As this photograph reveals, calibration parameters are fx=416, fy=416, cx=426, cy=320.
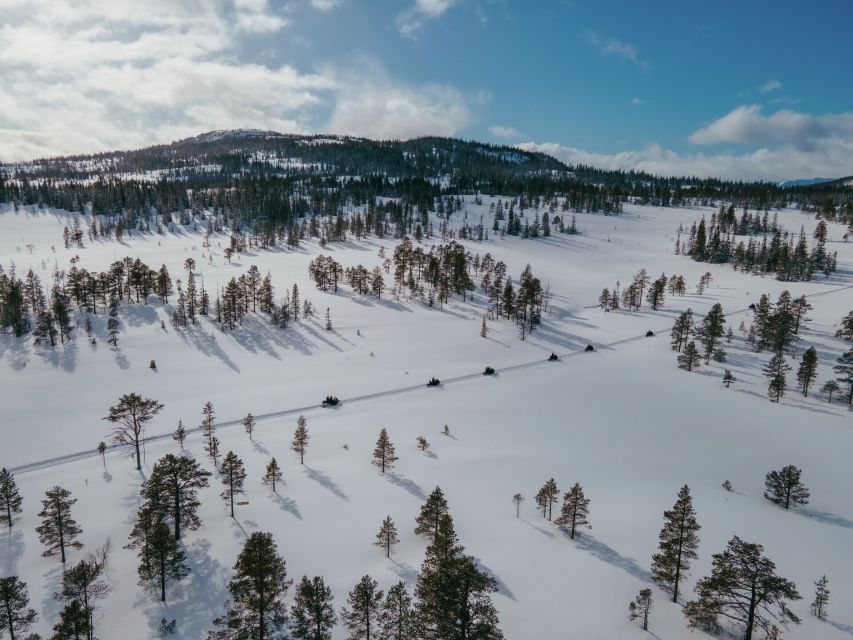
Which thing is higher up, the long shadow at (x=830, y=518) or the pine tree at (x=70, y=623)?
the pine tree at (x=70, y=623)

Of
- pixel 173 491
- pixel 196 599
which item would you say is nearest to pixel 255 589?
pixel 196 599

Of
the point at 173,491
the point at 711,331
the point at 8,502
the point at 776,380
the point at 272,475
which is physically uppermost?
the point at 711,331

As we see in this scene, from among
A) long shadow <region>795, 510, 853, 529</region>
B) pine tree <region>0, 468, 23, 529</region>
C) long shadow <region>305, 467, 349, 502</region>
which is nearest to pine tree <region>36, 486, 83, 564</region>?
pine tree <region>0, 468, 23, 529</region>

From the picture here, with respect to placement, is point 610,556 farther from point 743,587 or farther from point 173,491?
point 173,491

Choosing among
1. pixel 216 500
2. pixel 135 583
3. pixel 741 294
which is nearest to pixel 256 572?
pixel 135 583

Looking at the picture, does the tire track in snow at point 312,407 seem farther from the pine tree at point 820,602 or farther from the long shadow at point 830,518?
the pine tree at point 820,602

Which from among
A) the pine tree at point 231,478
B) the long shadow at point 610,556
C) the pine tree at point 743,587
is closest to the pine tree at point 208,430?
the pine tree at point 231,478
